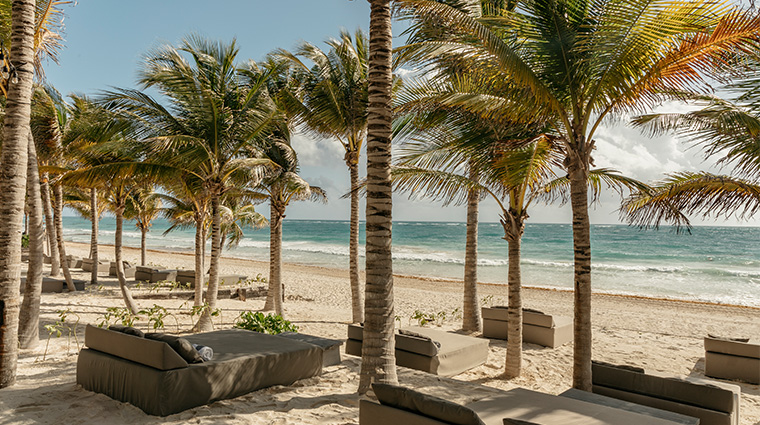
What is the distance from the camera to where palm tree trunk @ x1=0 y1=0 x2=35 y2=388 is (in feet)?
15.6

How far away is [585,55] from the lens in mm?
4828

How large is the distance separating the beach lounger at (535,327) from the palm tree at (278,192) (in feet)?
15.7

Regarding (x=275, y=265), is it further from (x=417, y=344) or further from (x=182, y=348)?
(x=182, y=348)

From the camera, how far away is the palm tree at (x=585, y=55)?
4.37 metres

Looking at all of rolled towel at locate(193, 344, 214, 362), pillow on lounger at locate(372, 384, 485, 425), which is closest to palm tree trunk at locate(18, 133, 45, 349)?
rolled towel at locate(193, 344, 214, 362)

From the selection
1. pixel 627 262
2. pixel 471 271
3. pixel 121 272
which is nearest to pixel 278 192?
pixel 121 272

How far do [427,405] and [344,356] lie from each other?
417cm

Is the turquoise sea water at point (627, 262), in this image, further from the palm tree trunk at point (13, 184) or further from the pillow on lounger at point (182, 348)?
the palm tree trunk at point (13, 184)

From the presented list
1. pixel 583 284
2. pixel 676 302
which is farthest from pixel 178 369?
pixel 676 302

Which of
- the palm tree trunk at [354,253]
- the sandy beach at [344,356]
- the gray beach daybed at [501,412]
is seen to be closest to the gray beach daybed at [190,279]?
the sandy beach at [344,356]

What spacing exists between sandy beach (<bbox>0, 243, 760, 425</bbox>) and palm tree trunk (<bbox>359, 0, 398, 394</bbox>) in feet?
1.91

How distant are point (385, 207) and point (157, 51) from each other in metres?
6.62

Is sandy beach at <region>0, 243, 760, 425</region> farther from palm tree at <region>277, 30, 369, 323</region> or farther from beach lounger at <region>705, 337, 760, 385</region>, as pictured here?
palm tree at <region>277, 30, 369, 323</region>

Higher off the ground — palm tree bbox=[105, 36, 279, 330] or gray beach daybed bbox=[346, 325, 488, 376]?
palm tree bbox=[105, 36, 279, 330]
